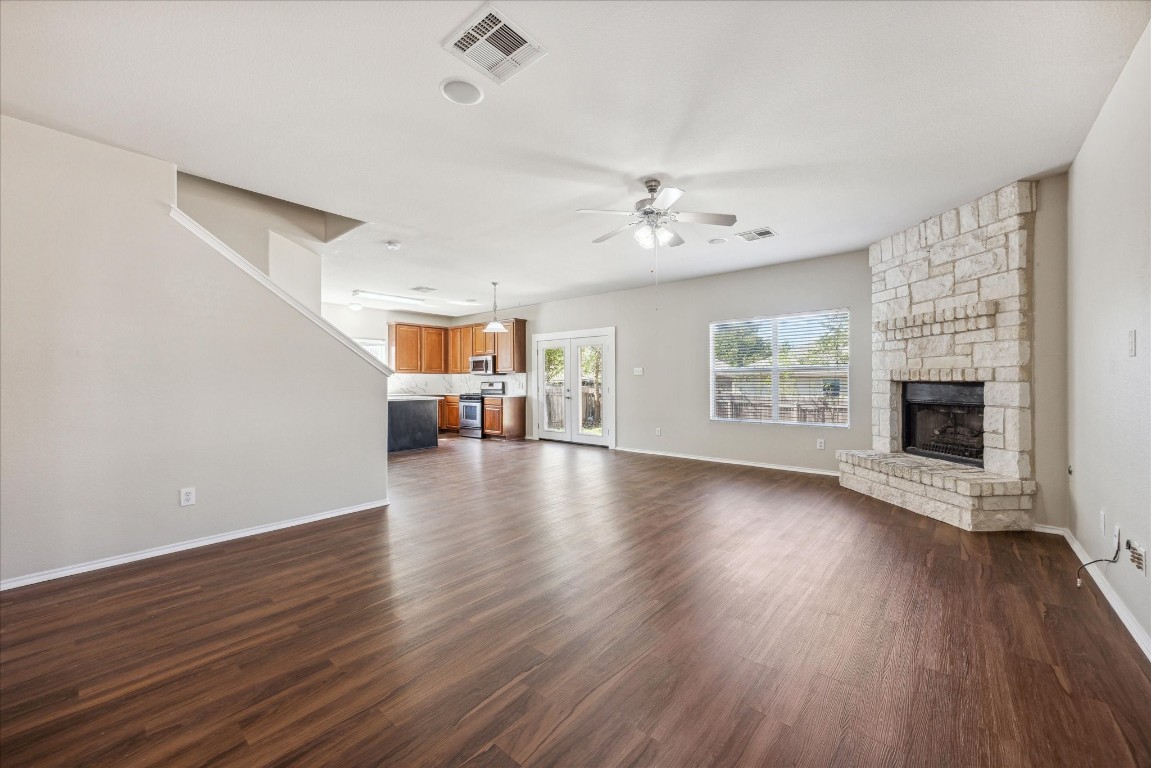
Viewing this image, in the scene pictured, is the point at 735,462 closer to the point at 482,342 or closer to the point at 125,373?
the point at 482,342

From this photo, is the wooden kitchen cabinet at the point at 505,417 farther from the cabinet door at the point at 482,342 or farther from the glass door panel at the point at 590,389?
the glass door panel at the point at 590,389

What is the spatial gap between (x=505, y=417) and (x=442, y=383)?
2.68m

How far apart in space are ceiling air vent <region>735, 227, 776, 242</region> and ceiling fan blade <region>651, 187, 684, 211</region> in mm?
1769

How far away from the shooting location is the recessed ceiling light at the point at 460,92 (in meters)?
2.33

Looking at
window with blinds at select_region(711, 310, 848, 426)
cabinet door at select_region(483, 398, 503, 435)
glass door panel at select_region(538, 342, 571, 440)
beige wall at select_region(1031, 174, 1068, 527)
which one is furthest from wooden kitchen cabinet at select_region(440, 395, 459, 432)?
beige wall at select_region(1031, 174, 1068, 527)

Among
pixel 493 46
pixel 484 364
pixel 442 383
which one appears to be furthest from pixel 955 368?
pixel 442 383

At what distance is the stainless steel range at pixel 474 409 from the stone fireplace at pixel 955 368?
6.65 m

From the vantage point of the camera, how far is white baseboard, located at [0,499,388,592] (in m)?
2.65

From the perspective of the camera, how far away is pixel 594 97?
2430 millimetres

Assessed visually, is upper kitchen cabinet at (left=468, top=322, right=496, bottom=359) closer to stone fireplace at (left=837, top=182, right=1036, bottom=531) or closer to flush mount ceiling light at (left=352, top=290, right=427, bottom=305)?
flush mount ceiling light at (left=352, top=290, right=427, bottom=305)

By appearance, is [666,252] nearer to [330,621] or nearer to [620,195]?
[620,195]

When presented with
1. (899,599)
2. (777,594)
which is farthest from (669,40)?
(899,599)

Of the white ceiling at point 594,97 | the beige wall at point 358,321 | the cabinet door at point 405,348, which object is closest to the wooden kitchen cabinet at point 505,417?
the cabinet door at point 405,348

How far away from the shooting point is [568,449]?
7848mm
